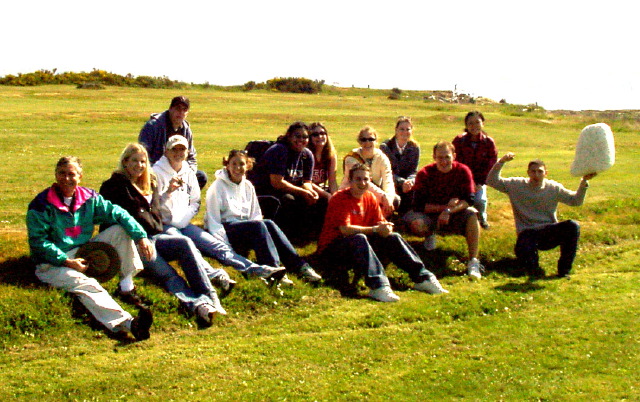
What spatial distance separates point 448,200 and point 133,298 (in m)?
4.42

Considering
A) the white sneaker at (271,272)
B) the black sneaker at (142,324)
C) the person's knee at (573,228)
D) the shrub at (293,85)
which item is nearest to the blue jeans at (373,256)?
the white sneaker at (271,272)

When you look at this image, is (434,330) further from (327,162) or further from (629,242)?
(629,242)

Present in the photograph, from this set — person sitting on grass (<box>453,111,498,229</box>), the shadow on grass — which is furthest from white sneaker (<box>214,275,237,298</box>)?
person sitting on grass (<box>453,111,498,229</box>)

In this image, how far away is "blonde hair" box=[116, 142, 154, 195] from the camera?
26.2 feet

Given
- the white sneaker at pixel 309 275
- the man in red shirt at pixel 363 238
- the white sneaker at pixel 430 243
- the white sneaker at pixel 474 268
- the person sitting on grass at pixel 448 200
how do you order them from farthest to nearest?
the white sneaker at pixel 430 243 → the person sitting on grass at pixel 448 200 → the white sneaker at pixel 474 268 → the white sneaker at pixel 309 275 → the man in red shirt at pixel 363 238

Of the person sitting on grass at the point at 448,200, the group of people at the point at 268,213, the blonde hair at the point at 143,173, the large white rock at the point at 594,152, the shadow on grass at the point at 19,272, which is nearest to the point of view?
the group of people at the point at 268,213

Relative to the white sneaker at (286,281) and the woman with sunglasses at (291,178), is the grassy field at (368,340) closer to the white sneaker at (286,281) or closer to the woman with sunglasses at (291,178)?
the white sneaker at (286,281)

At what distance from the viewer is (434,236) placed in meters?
10.6

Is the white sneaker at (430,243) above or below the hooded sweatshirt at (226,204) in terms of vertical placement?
below

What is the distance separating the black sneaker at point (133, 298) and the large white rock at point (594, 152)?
5.99m

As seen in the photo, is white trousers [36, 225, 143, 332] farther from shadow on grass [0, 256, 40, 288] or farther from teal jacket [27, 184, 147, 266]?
shadow on grass [0, 256, 40, 288]

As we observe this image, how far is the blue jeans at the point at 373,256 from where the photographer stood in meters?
8.70

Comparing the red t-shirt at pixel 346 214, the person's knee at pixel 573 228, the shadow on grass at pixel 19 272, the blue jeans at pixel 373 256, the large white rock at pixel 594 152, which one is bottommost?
the shadow on grass at pixel 19 272

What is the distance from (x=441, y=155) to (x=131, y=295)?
4359 mm
